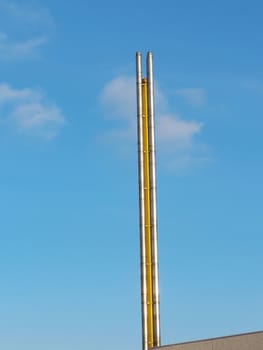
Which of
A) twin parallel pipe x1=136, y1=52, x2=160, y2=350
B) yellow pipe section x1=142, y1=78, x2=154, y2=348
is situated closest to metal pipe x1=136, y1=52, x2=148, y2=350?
twin parallel pipe x1=136, y1=52, x2=160, y2=350

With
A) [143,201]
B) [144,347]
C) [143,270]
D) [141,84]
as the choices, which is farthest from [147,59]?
[144,347]

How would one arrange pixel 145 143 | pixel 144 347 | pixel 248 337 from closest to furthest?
1. pixel 248 337
2. pixel 144 347
3. pixel 145 143

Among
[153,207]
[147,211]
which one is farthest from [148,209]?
[153,207]

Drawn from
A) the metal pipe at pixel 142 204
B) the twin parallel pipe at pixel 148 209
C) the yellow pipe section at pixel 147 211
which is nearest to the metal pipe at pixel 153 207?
the twin parallel pipe at pixel 148 209

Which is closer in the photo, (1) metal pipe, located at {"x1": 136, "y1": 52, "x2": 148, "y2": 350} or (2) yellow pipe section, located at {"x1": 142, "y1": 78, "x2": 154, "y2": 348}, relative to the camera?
(1) metal pipe, located at {"x1": 136, "y1": 52, "x2": 148, "y2": 350}

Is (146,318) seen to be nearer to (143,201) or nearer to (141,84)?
(143,201)

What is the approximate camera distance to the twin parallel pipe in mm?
49000

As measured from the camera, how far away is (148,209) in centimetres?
5081

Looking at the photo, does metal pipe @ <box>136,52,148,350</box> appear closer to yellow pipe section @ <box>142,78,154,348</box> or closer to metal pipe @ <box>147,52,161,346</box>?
yellow pipe section @ <box>142,78,154,348</box>

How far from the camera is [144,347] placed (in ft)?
158

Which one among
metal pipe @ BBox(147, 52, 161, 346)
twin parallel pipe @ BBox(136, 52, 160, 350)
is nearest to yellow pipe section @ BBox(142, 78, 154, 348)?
twin parallel pipe @ BBox(136, 52, 160, 350)

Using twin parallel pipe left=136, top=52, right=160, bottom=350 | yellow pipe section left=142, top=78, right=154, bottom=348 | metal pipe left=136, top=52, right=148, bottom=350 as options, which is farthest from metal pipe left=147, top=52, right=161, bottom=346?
metal pipe left=136, top=52, right=148, bottom=350

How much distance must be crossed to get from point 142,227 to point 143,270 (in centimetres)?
235

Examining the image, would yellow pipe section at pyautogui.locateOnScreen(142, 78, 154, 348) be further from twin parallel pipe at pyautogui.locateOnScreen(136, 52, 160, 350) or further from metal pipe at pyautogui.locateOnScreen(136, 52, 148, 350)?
metal pipe at pyautogui.locateOnScreen(136, 52, 148, 350)
